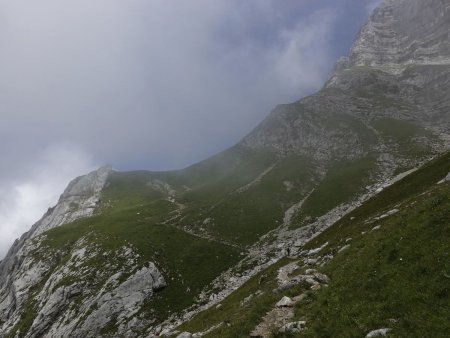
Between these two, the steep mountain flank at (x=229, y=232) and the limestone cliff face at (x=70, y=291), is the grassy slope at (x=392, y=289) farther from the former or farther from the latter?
the limestone cliff face at (x=70, y=291)

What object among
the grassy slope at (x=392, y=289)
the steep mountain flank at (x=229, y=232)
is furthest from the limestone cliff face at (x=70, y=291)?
the grassy slope at (x=392, y=289)

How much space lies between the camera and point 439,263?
21.2 m

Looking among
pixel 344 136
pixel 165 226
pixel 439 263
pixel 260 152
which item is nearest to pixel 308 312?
pixel 439 263

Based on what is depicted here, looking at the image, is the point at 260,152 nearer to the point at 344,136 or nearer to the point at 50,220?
the point at 344,136

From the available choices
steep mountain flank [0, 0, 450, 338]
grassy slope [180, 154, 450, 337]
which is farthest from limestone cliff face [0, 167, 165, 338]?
grassy slope [180, 154, 450, 337]

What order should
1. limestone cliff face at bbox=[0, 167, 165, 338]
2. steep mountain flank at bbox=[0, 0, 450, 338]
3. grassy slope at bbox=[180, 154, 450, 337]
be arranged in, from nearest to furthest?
1. grassy slope at bbox=[180, 154, 450, 337]
2. steep mountain flank at bbox=[0, 0, 450, 338]
3. limestone cliff face at bbox=[0, 167, 165, 338]

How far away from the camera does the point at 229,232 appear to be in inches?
3553

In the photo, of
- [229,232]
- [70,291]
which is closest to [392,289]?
[70,291]

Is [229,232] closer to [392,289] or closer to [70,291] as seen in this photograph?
[70,291]

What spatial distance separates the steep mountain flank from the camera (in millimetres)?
52688

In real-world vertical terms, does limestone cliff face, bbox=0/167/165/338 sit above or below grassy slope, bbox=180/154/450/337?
above

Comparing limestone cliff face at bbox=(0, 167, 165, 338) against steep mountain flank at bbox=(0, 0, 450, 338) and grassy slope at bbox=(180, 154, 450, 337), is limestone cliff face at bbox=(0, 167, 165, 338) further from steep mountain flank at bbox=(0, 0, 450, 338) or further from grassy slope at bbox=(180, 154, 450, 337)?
grassy slope at bbox=(180, 154, 450, 337)

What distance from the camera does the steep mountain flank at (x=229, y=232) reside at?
52688mm

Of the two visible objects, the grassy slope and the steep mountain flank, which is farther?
the steep mountain flank
